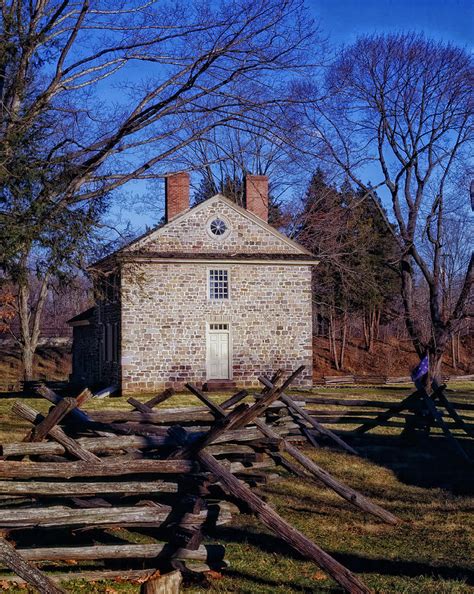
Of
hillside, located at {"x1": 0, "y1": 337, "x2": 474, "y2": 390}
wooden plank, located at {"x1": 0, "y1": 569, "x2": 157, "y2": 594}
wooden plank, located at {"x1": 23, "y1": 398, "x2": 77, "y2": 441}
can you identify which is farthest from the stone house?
wooden plank, located at {"x1": 0, "y1": 569, "x2": 157, "y2": 594}

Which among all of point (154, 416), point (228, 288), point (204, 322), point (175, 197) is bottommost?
point (154, 416)

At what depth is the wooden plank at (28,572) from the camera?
4793 millimetres

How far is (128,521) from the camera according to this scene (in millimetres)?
6918

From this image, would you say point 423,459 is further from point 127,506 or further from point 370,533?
point 127,506

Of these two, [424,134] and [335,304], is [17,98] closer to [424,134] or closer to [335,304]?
[424,134]

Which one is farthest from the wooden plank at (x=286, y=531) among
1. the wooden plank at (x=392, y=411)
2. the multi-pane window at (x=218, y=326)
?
the multi-pane window at (x=218, y=326)

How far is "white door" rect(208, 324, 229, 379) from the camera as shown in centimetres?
2727

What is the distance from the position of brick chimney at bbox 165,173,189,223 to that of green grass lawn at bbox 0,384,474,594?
55.3 ft

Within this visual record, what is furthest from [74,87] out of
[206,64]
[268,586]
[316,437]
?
[268,586]

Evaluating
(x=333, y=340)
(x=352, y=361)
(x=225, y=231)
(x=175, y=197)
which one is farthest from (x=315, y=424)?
(x=352, y=361)

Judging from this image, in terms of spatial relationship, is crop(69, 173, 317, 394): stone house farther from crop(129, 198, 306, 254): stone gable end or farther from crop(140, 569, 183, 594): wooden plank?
crop(140, 569, 183, 594): wooden plank

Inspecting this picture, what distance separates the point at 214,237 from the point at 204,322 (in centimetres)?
309

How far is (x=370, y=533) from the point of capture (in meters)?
8.07

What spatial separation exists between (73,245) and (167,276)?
1481 centimetres
